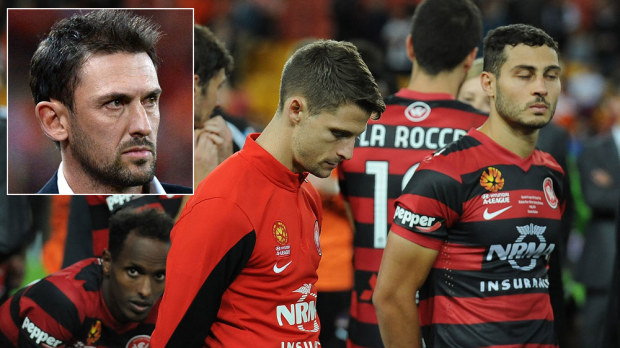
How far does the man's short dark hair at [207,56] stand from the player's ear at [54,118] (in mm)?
797

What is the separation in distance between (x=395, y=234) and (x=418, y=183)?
0.21 m

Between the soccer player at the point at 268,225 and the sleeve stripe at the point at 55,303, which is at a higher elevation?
the soccer player at the point at 268,225

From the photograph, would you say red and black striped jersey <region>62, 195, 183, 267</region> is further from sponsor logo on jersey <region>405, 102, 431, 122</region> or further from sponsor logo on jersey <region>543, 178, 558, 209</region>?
sponsor logo on jersey <region>543, 178, 558, 209</region>

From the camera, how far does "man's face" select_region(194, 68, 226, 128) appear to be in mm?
3590

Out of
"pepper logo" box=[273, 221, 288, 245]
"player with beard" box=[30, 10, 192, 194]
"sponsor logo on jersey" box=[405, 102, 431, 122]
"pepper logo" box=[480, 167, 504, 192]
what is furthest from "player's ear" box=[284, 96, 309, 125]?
"sponsor logo on jersey" box=[405, 102, 431, 122]

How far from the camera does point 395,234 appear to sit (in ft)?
10.7

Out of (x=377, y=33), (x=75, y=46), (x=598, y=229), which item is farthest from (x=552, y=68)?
(x=377, y=33)

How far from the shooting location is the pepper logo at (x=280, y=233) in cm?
272

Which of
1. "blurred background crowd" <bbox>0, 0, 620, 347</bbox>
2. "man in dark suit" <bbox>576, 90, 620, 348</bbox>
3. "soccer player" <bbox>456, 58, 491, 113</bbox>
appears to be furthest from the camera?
"blurred background crowd" <bbox>0, 0, 620, 347</bbox>

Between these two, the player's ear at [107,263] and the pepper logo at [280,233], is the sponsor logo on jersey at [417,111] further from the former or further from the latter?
the player's ear at [107,263]

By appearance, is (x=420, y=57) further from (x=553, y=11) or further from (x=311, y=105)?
(x=553, y=11)

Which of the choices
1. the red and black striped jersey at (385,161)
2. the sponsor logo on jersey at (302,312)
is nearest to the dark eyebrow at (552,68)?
the red and black striped jersey at (385,161)

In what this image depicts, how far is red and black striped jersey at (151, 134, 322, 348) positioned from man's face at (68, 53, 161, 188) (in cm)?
37

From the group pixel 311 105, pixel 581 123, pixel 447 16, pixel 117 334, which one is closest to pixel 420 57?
pixel 447 16
